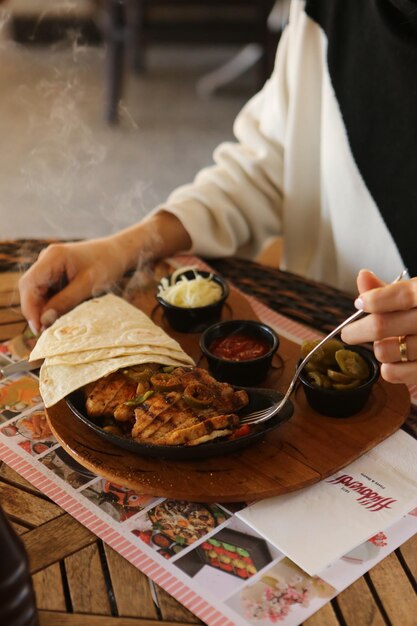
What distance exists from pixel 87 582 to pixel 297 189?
4.16 ft

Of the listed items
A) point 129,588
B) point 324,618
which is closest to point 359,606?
point 324,618

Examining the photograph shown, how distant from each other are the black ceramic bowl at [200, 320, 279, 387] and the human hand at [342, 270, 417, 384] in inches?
7.9

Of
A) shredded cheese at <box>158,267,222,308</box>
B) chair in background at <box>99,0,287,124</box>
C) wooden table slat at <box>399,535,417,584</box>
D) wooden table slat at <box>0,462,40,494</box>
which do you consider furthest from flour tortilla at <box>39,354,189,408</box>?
chair in background at <box>99,0,287,124</box>

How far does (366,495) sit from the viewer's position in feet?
3.75

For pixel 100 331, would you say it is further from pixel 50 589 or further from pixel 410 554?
pixel 410 554

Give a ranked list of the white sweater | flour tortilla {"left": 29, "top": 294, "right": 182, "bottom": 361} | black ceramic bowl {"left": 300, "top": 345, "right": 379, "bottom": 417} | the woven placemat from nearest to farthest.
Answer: black ceramic bowl {"left": 300, "top": 345, "right": 379, "bottom": 417}, flour tortilla {"left": 29, "top": 294, "right": 182, "bottom": 361}, the woven placemat, the white sweater

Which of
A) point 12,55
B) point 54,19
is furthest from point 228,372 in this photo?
point 54,19

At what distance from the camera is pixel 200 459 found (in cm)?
119

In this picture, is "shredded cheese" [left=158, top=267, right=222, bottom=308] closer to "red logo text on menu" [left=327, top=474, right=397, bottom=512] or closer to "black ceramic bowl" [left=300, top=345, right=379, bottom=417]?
"black ceramic bowl" [left=300, top=345, right=379, bottom=417]

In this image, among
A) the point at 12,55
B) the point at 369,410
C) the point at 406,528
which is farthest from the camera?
the point at 12,55

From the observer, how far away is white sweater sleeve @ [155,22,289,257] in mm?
1882

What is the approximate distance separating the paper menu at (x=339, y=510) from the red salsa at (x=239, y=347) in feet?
0.97

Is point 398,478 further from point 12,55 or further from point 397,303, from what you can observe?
point 12,55

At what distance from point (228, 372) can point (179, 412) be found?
0.19m
